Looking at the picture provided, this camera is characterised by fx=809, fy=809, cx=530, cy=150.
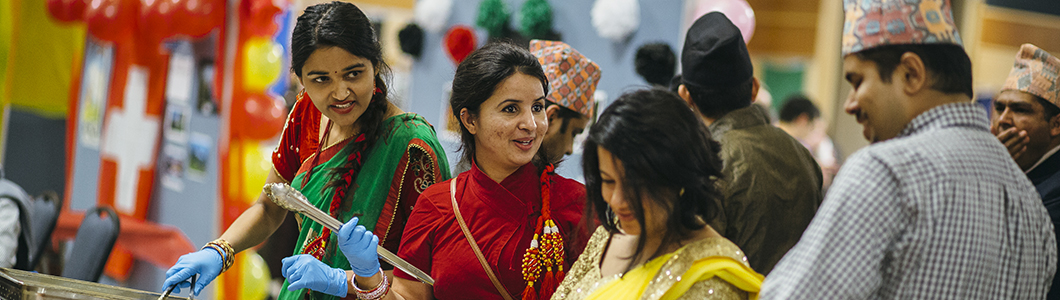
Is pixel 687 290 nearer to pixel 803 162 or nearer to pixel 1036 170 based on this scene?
pixel 803 162

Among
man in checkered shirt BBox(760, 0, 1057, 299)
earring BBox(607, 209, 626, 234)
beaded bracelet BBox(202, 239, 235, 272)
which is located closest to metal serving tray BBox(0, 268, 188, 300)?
beaded bracelet BBox(202, 239, 235, 272)

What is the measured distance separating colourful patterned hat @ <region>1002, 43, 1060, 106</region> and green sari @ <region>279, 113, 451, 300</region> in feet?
5.04

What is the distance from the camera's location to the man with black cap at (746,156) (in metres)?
1.97

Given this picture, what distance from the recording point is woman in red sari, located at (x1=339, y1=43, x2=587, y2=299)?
172 cm

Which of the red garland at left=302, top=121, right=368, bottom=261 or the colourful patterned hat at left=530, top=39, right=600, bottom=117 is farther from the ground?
the colourful patterned hat at left=530, top=39, right=600, bottom=117

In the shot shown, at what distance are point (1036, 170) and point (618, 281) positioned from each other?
144 centimetres

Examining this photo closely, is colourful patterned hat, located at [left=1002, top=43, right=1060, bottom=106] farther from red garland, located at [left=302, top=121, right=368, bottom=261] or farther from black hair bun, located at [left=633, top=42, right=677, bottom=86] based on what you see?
red garland, located at [left=302, top=121, right=368, bottom=261]

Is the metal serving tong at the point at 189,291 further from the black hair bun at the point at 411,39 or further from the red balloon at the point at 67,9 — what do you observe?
the red balloon at the point at 67,9

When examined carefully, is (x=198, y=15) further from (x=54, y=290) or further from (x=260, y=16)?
(x=54, y=290)

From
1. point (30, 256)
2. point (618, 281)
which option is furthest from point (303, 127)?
point (30, 256)

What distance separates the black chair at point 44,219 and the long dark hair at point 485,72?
2730mm

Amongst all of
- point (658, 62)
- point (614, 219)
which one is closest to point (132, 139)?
point (658, 62)

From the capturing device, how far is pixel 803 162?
2102 millimetres

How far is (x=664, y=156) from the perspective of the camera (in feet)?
4.21
